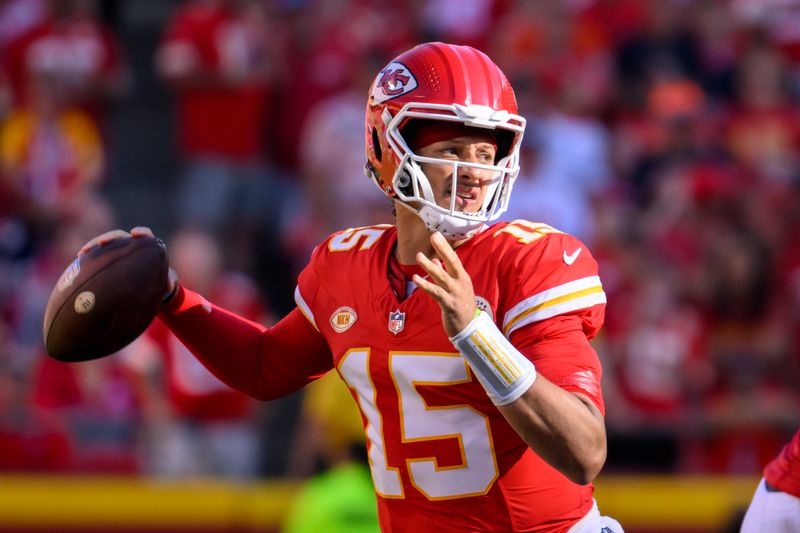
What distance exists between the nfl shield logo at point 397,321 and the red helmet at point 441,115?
222mm

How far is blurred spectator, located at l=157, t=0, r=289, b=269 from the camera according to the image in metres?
8.23

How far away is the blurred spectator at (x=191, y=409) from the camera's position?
6852 millimetres

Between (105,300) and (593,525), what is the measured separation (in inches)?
52.8

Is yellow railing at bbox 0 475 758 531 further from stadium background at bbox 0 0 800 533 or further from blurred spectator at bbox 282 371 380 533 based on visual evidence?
blurred spectator at bbox 282 371 380 533

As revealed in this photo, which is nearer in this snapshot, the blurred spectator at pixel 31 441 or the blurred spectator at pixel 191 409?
the blurred spectator at pixel 31 441

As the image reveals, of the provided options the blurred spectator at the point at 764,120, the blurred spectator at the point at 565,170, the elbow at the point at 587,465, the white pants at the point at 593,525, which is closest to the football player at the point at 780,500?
the white pants at the point at 593,525

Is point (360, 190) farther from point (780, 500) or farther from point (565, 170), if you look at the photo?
point (780, 500)

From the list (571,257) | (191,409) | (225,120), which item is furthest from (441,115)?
(225,120)

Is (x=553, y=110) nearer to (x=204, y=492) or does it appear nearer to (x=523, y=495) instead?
(x=204, y=492)

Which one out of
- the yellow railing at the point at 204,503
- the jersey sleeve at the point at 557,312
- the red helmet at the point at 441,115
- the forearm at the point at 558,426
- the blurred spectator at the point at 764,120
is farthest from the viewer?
the blurred spectator at the point at 764,120

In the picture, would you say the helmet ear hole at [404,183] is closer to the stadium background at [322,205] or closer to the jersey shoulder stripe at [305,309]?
the jersey shoulder stripe at [305,309]

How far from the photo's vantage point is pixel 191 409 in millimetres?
6898

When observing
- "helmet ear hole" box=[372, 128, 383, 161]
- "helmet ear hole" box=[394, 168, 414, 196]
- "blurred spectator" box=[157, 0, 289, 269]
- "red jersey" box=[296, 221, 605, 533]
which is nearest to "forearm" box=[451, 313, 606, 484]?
"red jersey" box=[296, 221, 605, 533]

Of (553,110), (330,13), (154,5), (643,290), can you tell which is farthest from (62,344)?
(154,5)
